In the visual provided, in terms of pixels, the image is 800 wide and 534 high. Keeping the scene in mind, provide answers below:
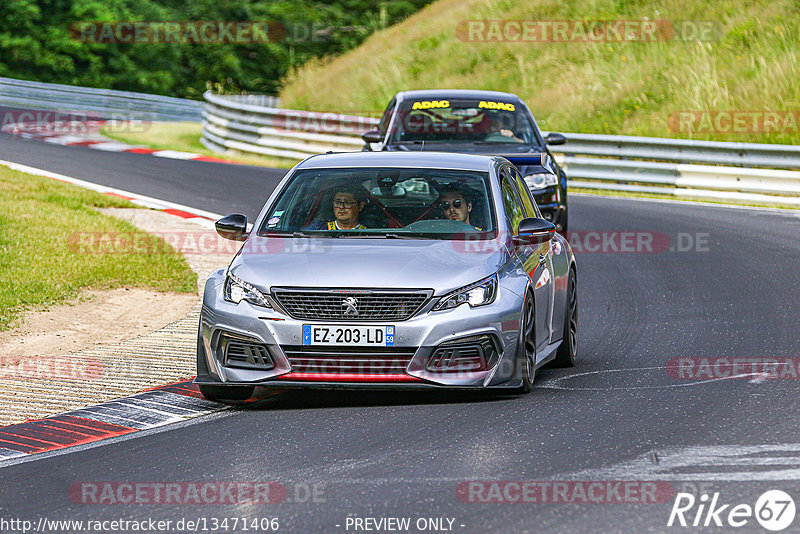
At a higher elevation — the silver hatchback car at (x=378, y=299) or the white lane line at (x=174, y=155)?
the silver hatchback car at (x=378, y=299)

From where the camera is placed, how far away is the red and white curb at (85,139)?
28250 mm

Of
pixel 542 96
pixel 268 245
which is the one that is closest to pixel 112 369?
pixel 268 245

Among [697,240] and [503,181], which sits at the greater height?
[503,181]

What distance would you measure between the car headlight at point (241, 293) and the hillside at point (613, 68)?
20287mm

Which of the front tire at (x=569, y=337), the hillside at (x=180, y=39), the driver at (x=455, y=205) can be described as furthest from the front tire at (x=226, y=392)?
the hillside at (x=180, y=39)

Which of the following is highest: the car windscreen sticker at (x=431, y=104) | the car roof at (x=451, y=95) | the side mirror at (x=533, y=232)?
the car roof at (x=451, y=95)

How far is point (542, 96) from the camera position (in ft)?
108

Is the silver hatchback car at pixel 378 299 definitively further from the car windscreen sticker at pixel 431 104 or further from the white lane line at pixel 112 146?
the white lane line at pixel 112 146

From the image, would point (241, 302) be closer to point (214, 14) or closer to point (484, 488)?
point (484, 488)

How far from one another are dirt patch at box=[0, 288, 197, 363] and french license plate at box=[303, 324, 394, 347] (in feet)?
10.5

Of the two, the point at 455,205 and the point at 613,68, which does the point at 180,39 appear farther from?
the point at 455,205

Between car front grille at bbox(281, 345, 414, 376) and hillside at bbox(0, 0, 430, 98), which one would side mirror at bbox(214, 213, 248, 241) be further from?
hillside at bbox(0, 0, 430, 98)

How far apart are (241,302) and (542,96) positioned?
1017 inches

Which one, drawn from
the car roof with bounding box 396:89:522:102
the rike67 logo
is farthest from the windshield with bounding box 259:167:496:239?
the car roof with bounding box 396:89:522:102
